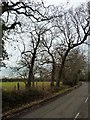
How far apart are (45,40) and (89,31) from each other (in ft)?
25.9

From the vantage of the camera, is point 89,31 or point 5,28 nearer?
point 5,28

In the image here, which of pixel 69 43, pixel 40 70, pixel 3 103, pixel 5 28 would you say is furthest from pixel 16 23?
pixel 69 43

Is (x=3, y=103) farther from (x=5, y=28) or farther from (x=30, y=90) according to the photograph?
(x=30, y=90)

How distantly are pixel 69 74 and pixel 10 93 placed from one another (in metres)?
51.3

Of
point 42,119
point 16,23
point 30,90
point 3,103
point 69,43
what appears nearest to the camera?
point 42,119

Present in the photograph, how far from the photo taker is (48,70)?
65875mm

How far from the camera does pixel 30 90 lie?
102 feet

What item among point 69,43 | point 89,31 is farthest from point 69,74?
point 89,31

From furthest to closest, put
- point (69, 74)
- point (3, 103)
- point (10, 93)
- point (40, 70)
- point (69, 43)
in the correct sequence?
1. point (69, 74)
2. point (69, 43)
3. point (40, 70)
4. point (10, 93)
5. point (3, 103)

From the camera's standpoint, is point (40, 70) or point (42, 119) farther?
point (40, 70)

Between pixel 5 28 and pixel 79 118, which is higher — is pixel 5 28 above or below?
above

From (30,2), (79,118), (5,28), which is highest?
(30,2)

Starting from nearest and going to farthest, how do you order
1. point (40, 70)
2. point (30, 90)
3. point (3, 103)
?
1. point (3, 103)
2. point (30, 90)
3. point (40, 70)

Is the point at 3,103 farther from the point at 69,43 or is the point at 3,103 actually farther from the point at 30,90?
the point at 69,43
